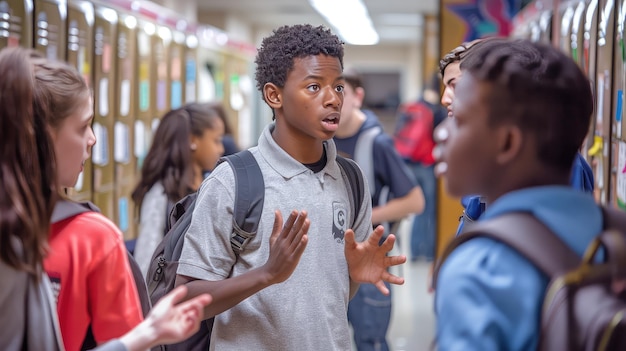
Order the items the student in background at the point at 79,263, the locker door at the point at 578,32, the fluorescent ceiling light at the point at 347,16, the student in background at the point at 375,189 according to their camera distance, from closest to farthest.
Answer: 1. the student in background at the point at 79,263
2. the locker door at the point at 578,32
3. the student in background at the point at 375,189
4. the fluorescent ceiling light at the point at 347,16

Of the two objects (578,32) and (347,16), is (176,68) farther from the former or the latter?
(347,16)

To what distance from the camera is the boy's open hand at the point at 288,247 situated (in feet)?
7.36

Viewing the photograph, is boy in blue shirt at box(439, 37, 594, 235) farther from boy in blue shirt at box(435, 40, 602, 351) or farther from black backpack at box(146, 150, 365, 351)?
boy in blue shirt at box(435, 40, 602, 351)

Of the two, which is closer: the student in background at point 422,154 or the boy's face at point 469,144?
the boy's face at point 469,144

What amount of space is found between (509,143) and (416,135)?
9319 mm

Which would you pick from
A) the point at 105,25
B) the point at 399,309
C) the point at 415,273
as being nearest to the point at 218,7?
the point at 415,273

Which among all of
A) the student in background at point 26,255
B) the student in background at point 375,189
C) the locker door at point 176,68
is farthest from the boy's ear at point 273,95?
the locker door at point 176,68

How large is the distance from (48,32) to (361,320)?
82.3 inches

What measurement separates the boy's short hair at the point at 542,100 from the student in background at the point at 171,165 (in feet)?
8.29

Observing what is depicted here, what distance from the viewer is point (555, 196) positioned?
155cm

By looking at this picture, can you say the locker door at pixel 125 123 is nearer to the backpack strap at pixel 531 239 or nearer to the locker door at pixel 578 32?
the locker door at pixel 578 32

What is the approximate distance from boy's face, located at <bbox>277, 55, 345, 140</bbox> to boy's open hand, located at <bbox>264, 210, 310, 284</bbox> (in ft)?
1.38

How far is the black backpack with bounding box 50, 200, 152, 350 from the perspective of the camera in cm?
185

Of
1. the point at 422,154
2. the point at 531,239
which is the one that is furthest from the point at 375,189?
the point at 422,154
